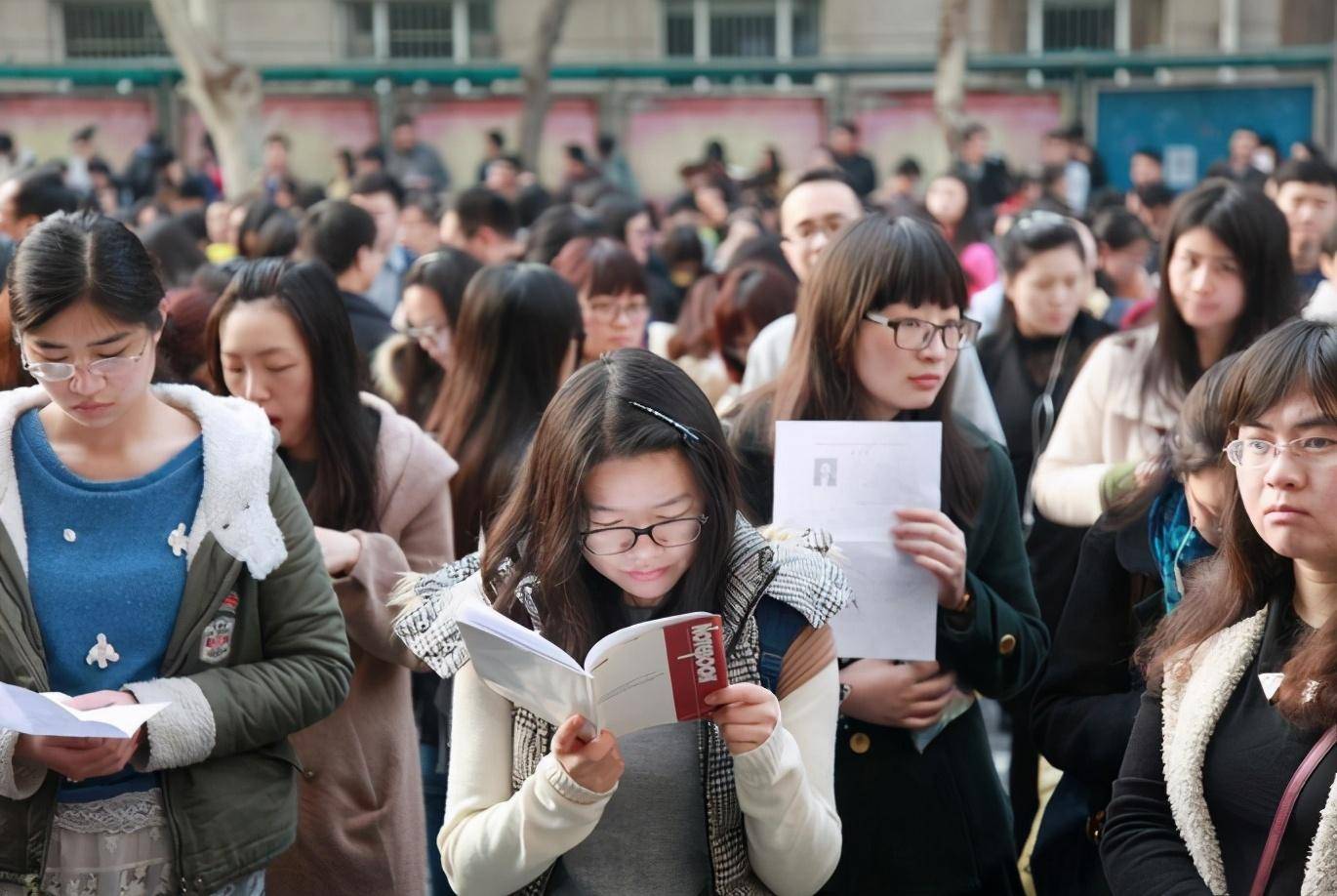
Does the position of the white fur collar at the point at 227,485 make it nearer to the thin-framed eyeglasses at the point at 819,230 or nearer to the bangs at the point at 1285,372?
the bangs at the point at 1285,372

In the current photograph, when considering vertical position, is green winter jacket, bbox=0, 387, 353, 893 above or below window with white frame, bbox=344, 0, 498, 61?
below

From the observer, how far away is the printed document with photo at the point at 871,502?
2.97 metres

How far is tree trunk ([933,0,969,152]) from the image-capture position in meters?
19.1

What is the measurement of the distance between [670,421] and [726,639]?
1.08 feet

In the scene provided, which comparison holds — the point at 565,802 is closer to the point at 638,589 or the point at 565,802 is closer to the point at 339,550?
the point at 638,589

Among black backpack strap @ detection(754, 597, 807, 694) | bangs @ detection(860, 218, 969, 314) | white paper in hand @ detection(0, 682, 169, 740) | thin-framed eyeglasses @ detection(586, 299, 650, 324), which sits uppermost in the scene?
bangs @ detection(860, 218, 969, 314)

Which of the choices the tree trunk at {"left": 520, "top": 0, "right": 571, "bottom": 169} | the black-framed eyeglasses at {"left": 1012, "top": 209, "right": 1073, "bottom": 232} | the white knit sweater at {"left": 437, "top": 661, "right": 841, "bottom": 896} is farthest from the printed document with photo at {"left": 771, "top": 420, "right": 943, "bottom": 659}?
the tree trunk at {"left": 520, "top": 0, "right": 571, "bottom": 169}

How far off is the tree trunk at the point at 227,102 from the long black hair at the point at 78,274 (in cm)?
1432

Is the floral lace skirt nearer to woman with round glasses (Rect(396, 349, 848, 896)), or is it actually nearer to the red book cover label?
woman with round glasses (Rect(396, 349, 848, 896))

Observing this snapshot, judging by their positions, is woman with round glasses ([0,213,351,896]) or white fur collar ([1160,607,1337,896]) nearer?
white fur collar ([1160,607,1337,896])

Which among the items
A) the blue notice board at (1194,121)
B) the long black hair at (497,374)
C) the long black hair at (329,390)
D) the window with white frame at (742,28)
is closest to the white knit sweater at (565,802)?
the long black hair at (329,390)

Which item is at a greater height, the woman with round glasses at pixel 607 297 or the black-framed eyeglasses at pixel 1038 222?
the black-framed eyeglasses at pixel 1038 222

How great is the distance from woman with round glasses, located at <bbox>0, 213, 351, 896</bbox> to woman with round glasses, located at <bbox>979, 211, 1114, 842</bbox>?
113 inches

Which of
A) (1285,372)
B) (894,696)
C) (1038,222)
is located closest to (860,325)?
(894,696)
